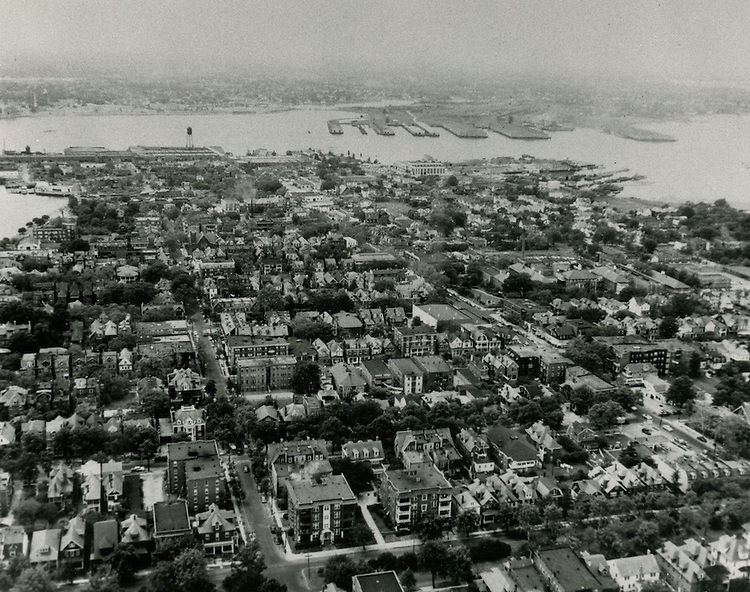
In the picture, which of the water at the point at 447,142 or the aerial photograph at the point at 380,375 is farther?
the water at the point at 447,142

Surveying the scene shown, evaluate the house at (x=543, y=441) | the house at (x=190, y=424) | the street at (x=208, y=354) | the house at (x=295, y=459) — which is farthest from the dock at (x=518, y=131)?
the house at (x=295, y=459)

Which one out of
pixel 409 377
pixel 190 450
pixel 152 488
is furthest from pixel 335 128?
pixel 152 488

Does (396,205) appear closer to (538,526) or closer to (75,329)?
(75,329)

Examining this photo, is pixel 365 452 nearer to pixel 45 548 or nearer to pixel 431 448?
pixel 431 448

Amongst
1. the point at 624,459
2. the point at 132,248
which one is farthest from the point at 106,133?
the point at 624,459

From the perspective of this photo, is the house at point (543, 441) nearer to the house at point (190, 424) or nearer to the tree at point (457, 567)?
the tree at point (457, 567)

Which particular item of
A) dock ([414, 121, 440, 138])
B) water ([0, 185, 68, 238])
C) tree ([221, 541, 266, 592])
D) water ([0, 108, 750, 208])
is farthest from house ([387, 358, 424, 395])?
dock ([414, 121, 440, 138])
